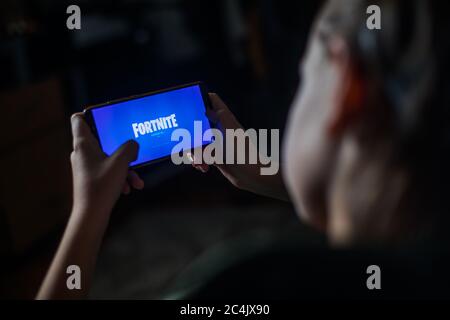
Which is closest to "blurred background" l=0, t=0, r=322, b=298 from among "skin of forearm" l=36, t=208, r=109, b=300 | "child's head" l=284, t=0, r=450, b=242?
"skin of forearm" l=36, t=208, r=109, b=300

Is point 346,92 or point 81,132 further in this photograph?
point 81,132

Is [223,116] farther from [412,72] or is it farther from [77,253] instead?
[412,72]

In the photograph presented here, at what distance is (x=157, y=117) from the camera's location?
1091 mm

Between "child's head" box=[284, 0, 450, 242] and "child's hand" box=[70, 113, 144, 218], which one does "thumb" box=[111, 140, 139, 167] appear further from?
"child's head" box=[284, 0, 450, 242]

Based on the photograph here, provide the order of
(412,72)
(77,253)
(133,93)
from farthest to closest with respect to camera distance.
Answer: (133,93) < (77,253) < (412,72)

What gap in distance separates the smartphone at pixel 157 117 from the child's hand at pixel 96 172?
0.41 ft

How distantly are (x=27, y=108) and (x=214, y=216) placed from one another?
2.81 feet

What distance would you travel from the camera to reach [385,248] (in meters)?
0.48

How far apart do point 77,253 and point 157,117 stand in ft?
1.29

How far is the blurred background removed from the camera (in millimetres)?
2225

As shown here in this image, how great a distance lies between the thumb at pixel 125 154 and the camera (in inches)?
→ 33.7

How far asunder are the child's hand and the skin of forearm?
2 centimetres

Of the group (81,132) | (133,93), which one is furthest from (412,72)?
(133,93)
